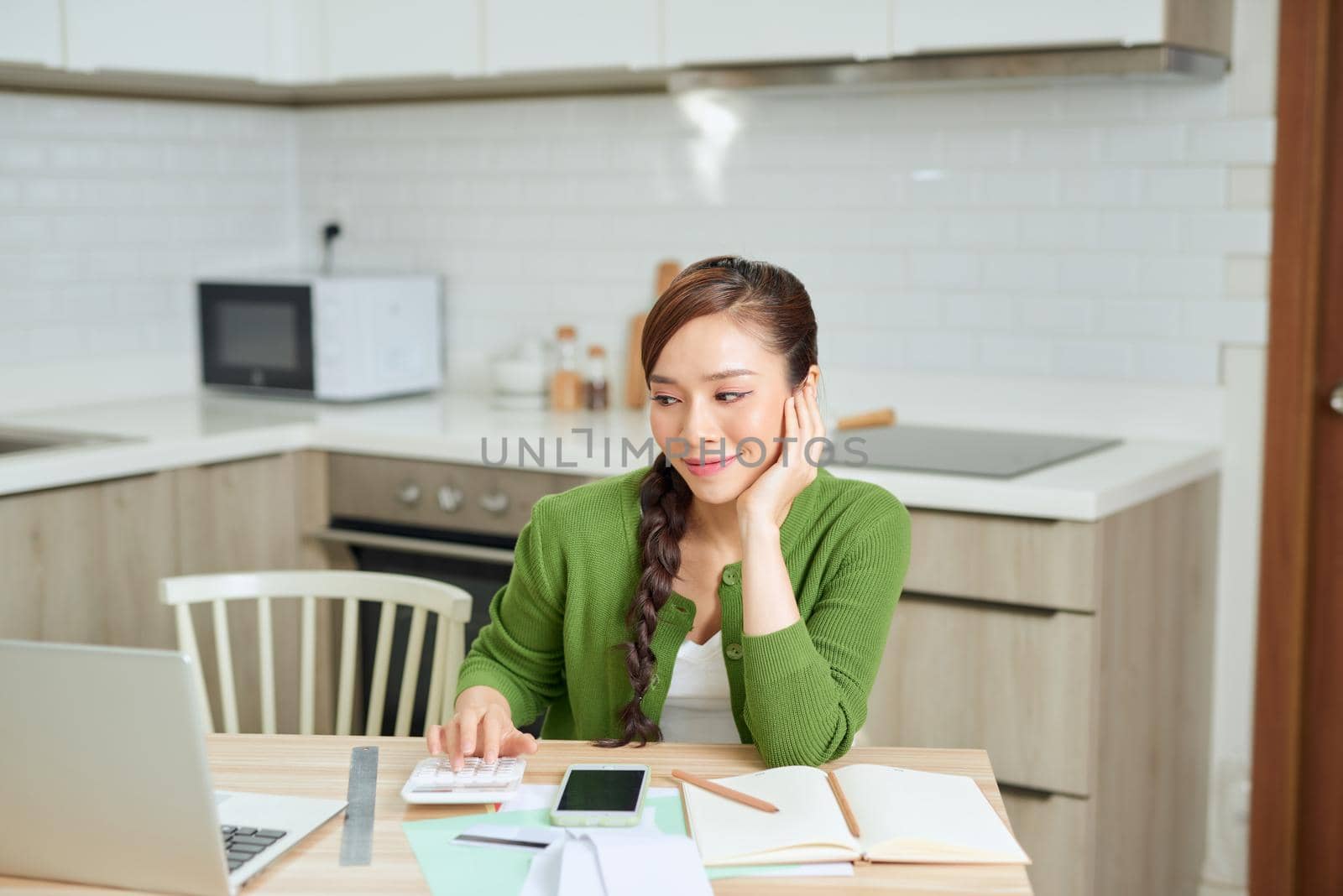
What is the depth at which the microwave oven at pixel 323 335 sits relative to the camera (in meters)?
3.38

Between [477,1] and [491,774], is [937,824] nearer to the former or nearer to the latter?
[491,774]

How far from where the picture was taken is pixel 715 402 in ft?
5.49

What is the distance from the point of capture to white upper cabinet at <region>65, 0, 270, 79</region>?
3.02m

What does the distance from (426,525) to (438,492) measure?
93mm

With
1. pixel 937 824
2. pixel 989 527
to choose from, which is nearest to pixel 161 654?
pixel 937 824

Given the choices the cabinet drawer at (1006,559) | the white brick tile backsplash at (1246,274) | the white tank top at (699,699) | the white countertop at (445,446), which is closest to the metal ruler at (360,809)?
the white tank top at (699,699)

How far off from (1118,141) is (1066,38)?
388 millimetres

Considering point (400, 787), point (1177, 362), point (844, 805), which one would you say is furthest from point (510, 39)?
point (844, 805)

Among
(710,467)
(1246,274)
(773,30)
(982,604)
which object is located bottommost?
(982,604)

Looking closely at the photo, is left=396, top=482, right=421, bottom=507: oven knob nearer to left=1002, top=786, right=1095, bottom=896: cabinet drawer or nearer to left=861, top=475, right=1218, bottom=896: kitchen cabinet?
left=861, top=475, right=1218, bottom=896: kitchen cabinet

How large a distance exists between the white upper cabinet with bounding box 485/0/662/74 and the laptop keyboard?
2015mm

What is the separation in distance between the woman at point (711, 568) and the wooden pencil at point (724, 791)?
0.38ft

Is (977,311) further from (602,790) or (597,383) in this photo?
(602,790)

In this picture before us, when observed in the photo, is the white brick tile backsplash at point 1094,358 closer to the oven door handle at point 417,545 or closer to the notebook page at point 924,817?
the oven door handle at point 417,545
